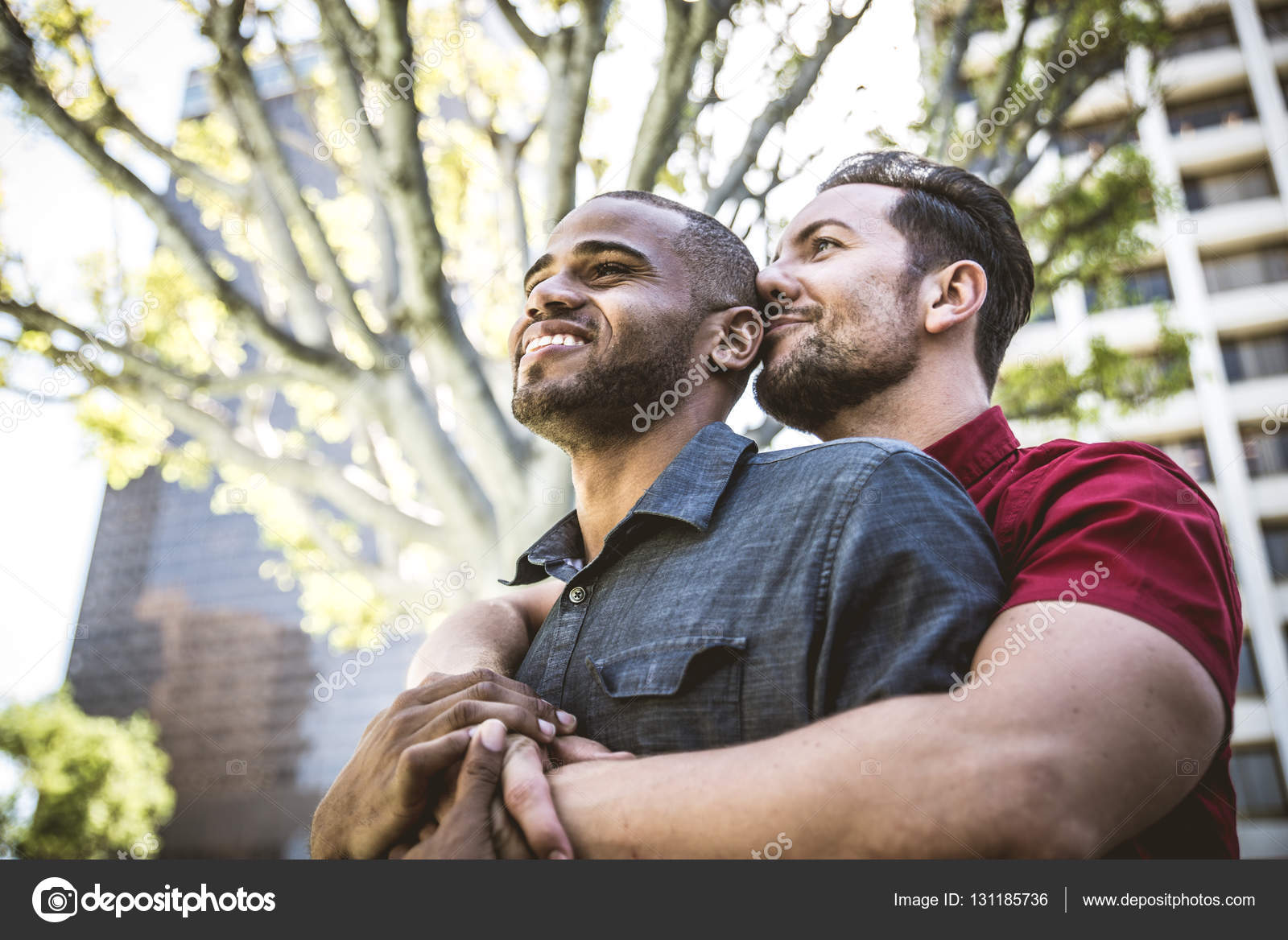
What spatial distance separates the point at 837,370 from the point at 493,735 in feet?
4.11

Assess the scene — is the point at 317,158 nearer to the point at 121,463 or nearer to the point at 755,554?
the point at 121,463

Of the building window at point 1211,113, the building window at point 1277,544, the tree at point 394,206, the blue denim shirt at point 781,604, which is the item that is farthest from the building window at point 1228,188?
the blue denim shirt at point 781,604

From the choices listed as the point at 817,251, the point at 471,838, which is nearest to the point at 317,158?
the point at 817,251

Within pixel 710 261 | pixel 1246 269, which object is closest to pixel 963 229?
pixel 710 261

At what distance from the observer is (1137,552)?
1.29 m

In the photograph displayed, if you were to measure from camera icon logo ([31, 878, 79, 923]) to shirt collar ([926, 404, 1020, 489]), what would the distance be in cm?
174

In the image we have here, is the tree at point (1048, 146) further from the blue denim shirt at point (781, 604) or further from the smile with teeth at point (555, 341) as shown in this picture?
the blue denim shirt at point (781, 604)

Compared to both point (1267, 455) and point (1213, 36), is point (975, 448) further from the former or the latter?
point (1213, 36)

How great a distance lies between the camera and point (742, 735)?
1308 mm

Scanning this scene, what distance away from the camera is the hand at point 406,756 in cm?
129

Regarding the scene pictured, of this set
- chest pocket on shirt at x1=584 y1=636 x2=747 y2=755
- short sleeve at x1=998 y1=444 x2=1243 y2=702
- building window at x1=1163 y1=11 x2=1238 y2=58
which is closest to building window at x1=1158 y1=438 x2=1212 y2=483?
building window at x1=1163 y1=11 x2=1238 y2=58

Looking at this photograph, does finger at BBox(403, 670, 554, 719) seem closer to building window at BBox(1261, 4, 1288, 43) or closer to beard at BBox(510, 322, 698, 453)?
beard at BBox(510, 322, 698, 453)

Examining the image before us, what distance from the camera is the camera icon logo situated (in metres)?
1.28

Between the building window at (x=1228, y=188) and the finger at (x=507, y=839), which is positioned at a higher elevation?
the building window at (x=1228, y=188)
